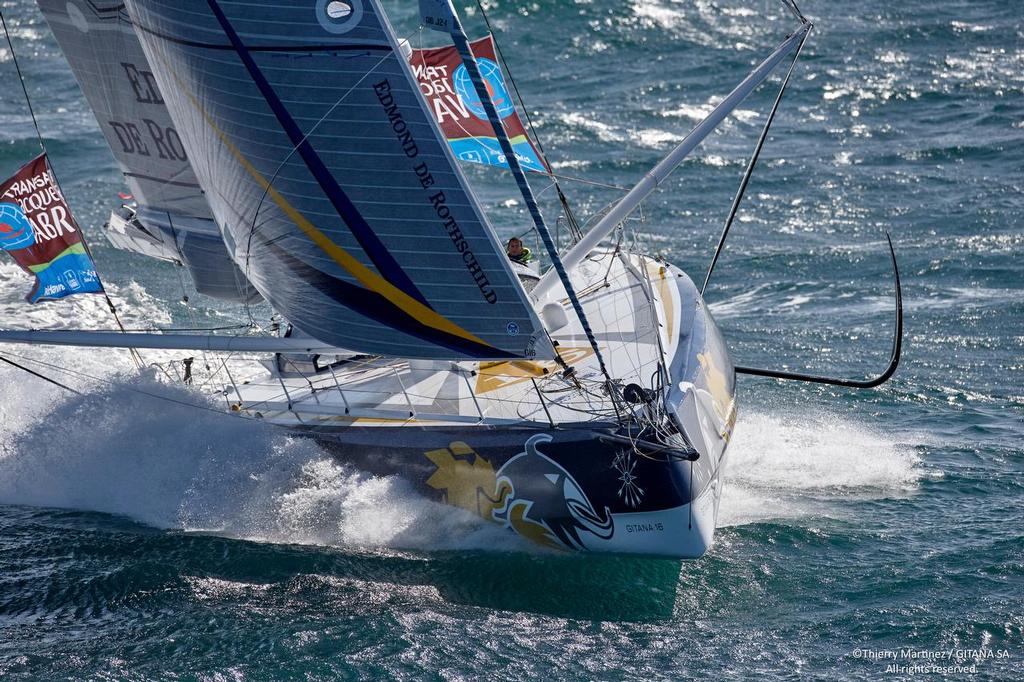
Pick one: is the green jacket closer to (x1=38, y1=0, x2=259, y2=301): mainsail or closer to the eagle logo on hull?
(x1=38, y1=0, x2=259, y2=301): mainsail

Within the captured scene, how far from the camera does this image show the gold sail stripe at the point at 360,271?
894 cm

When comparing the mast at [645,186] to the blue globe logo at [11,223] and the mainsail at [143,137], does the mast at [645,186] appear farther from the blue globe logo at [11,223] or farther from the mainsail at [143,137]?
the blue globe logo at [11,223]

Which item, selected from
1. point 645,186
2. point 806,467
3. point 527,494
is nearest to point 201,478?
point 527,494

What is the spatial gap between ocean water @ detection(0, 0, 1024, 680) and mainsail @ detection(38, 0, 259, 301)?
1.31 metres

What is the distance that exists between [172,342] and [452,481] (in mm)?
2500

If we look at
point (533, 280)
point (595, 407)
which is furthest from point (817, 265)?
point (595, 407)

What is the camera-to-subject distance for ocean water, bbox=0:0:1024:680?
8.77 metres

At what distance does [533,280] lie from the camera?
12.0 metres

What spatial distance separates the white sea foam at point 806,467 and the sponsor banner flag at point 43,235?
624 cm

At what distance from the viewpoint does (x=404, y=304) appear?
8.98 meters

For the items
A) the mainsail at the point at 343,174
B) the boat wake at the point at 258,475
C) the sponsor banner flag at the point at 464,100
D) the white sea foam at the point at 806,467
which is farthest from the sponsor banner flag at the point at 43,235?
the white sea foam at the point at 806,467

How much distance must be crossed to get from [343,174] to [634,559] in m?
3.71

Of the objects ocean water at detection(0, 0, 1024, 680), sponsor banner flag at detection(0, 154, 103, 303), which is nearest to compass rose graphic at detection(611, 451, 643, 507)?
ocean water at detection(0, 0, 1024, 680)

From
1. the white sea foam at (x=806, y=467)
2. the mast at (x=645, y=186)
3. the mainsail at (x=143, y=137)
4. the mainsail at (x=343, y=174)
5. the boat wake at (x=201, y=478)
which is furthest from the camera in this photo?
the mainsail at (x=143, y=137)
